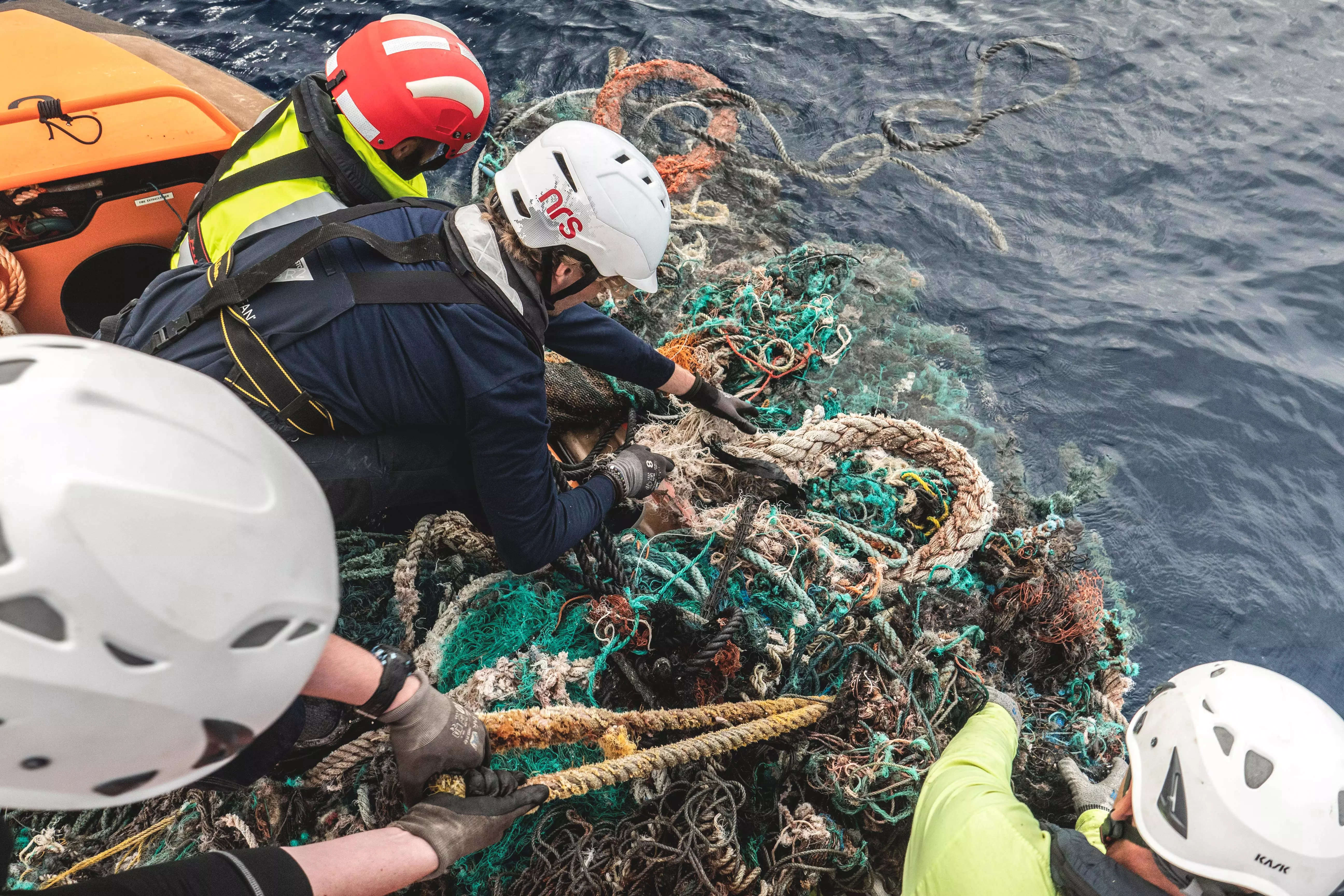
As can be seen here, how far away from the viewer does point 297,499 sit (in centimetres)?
143

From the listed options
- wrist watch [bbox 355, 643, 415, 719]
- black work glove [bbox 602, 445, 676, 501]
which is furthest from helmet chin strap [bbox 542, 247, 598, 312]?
wrist watch [bbox 355, 643, 415, 719]

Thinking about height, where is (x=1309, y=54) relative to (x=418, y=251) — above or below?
below

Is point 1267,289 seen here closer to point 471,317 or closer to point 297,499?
point 471,317

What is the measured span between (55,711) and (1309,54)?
9.59 m

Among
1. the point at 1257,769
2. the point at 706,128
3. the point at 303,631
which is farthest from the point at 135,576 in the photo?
the point at 706,128

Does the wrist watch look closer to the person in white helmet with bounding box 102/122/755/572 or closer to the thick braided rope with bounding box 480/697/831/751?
the thick braided rope with bounding box 480/697/831/751

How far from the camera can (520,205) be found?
2252mm

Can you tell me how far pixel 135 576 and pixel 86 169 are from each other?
270 centimetres

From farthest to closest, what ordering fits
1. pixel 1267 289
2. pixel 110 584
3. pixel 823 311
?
pixel 1267 289
pixel 823 311
pixel 110 584

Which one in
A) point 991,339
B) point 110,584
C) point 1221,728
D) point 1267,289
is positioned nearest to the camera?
→ point 110,584

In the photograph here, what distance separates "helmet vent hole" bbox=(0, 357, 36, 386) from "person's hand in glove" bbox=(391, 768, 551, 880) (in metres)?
1.32

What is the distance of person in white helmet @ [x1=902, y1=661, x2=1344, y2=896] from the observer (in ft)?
5.34

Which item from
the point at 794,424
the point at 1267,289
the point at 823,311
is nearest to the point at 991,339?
the point at 823,311

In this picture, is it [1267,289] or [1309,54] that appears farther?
[1309,54]
